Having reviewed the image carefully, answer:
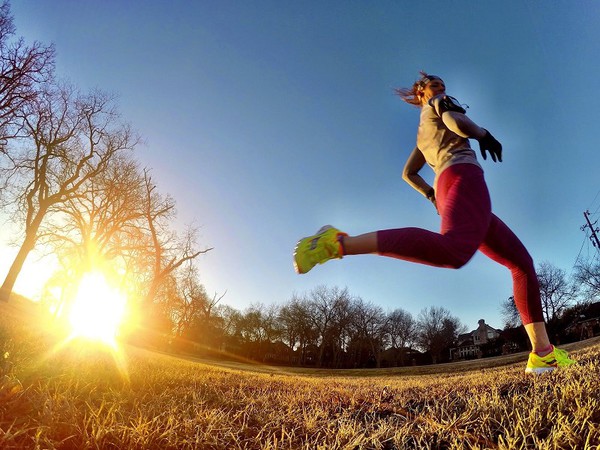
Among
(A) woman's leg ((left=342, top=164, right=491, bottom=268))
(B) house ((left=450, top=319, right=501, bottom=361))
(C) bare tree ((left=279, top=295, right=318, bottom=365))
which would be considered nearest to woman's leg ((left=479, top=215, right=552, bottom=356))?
(A) woman's leg ((left=342, top=164, right=491, bottom=268))

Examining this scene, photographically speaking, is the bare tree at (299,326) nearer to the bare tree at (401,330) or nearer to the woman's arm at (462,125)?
the bare tree at (401,330)

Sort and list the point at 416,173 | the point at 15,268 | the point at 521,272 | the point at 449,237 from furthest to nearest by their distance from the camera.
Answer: the point at 15,268, the point at 416,173, the point at 521,272, the point at 449,237

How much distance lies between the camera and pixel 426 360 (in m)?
74.3

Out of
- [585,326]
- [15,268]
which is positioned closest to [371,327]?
[585,326]

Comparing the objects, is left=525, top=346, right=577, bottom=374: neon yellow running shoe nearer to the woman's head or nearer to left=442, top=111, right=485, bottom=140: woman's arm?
left=442, top=111, right=485, bottom=140: woman's arm

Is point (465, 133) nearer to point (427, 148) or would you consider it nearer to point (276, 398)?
point (427, 148)

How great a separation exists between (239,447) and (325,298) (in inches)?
2730

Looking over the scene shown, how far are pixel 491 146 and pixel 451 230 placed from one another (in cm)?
86

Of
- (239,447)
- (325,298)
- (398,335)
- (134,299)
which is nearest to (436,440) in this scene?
(239,447)

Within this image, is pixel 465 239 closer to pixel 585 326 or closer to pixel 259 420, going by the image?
pixel 259 420

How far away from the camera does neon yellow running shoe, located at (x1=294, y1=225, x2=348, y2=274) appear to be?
2150 mm

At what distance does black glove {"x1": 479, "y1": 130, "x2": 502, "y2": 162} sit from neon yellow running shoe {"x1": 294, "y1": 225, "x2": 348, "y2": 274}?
53.1 inches

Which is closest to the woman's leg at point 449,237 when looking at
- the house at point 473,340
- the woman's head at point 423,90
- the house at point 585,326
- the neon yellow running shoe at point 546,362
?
the woman's head at point 423,90

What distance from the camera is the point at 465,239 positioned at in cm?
219
